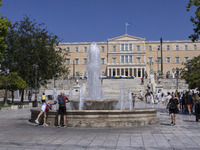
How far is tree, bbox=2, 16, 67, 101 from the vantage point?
28.9m

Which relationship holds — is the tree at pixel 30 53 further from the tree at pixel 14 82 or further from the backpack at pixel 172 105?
the backpack at pixel 172 105

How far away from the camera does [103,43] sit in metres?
80.2

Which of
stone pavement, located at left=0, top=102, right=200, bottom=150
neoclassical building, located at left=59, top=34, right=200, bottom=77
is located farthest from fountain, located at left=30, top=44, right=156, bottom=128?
neoclassical building, located at left=59, top=34, right=200, bottom=77

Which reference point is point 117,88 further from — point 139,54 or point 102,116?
point 139,54

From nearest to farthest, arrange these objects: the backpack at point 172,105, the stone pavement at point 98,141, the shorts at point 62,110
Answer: the stone pavement at point 98,141 → the shorts at point 62,110 → the backpack at point 172,105

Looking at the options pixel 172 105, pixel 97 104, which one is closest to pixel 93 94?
pixel 97 104

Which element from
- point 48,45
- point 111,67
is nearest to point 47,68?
point 48,45

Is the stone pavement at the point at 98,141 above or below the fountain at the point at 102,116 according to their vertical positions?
below

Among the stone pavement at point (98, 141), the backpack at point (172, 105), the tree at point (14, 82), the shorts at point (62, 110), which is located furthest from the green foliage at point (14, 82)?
the backpack at point (172, 105)

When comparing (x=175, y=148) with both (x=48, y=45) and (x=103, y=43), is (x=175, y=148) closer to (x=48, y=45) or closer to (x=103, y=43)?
(x=48, y=45)

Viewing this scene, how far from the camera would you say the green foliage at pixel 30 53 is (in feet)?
94.9

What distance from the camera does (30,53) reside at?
97.1ft

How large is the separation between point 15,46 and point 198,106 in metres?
21.0

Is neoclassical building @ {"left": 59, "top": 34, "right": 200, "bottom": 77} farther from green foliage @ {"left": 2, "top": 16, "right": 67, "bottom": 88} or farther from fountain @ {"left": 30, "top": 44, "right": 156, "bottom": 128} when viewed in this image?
fountain @ {"left": 30, "top": 44, "right": 156, "bottom": 128}
